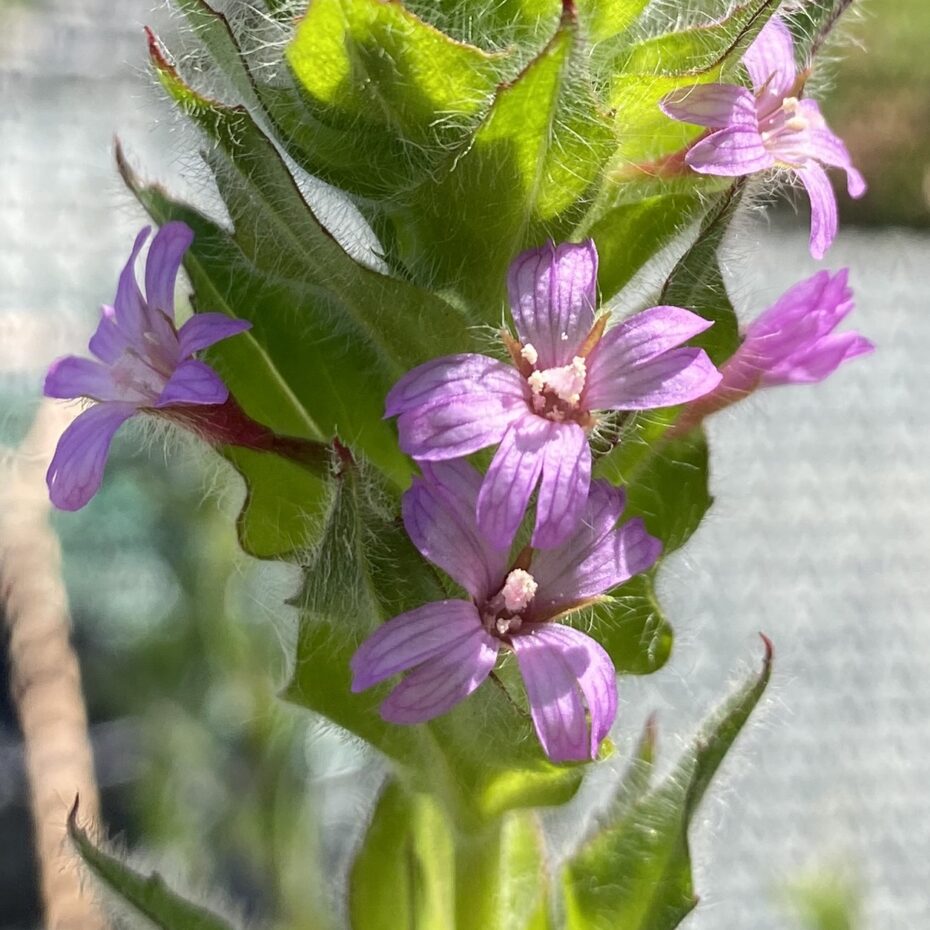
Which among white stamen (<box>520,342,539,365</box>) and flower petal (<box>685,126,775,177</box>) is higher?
flower petal (<box>685,126,775,177</box>)

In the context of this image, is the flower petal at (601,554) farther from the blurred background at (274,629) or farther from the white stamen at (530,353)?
the blurred background at (274,629)

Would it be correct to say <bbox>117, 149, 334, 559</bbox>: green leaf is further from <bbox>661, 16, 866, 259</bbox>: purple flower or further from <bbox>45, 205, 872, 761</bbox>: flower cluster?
<bbox>661, 16, 866, 259</bbox>: purple flower

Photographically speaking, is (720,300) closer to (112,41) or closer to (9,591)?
(9,591)

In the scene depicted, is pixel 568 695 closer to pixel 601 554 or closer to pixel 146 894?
pixel 601 554

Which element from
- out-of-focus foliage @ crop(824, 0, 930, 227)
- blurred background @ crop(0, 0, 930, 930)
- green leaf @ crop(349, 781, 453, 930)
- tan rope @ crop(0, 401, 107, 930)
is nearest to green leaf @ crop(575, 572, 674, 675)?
green leaf @ crop(349, 781, 453, 930)

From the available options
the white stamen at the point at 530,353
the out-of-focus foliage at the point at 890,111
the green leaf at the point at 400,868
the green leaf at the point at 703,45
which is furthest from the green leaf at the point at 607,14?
the out-of-focus foliage at the point at 890,111

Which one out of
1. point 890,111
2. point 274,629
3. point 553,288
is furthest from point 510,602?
point 890,111

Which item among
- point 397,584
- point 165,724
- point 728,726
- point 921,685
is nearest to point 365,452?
point 397,584
